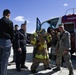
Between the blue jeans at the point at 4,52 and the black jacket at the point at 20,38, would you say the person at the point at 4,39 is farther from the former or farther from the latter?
the black jacket at the point at 20,38

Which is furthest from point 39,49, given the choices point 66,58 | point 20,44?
point 66,58

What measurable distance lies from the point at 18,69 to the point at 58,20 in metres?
5.21

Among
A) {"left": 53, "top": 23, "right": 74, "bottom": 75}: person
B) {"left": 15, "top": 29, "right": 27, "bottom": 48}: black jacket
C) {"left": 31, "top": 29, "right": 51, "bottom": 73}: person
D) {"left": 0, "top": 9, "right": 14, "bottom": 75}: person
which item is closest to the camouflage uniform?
{"left": 53, "top": 23, "right": 74, "bottom": 75}: person

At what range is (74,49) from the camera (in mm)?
11469

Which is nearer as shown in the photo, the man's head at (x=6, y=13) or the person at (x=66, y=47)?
the man's head at (x=6, y=13)

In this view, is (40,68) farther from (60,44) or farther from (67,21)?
(67,21)

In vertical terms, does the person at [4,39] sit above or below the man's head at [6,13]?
below

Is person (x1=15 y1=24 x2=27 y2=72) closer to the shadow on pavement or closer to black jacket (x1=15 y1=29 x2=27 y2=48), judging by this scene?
black jacket (x1=15 y1=29 x2=27 y2=48)

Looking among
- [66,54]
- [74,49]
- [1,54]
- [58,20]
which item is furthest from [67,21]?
[1,54]

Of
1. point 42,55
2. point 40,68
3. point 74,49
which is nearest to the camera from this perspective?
point 42,55

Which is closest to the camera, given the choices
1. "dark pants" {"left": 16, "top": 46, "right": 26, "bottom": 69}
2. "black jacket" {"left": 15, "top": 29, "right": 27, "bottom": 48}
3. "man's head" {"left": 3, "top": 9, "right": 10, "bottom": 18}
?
"man's head" {"left": 3, "top": 9, "right": 10, "bottom": 18}

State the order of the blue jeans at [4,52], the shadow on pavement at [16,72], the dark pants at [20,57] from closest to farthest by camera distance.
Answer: the blue jeans at [4,52] → the shadow on pavement at [16,72] → the dark pants at [20,57]

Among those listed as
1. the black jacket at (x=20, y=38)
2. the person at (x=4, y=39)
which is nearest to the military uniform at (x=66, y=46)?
the black jacket at (x=20, y=38)

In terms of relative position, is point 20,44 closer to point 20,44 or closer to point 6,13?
point 20,44
